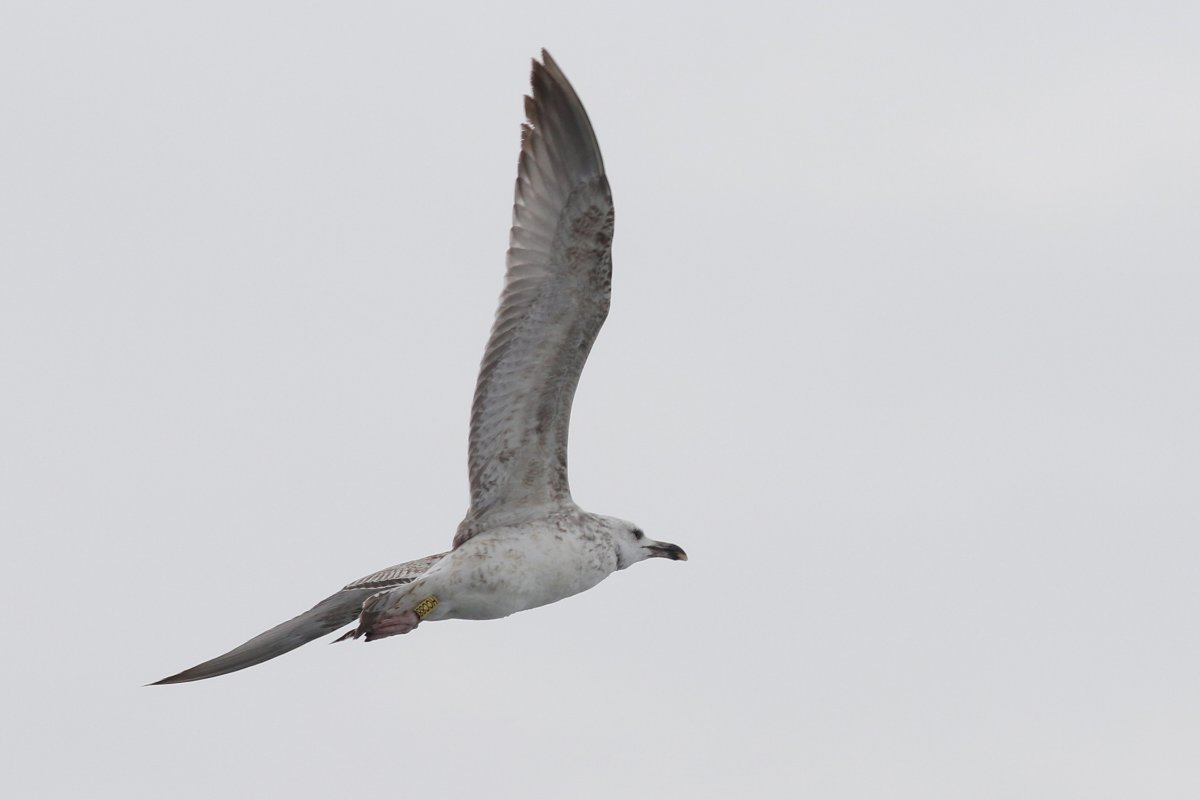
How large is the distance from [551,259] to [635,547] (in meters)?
3.52

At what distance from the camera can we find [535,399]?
2253 cm

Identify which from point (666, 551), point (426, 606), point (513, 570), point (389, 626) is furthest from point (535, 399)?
point (666, 551)

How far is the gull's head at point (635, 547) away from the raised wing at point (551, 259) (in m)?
1.89

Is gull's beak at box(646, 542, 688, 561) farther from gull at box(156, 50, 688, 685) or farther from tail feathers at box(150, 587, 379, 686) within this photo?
tail feathers at box(150, 587, 379, 686)

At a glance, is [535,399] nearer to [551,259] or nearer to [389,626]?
[551,259]

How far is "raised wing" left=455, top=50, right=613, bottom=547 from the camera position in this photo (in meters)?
22.1

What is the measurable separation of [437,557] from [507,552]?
2.00 meters

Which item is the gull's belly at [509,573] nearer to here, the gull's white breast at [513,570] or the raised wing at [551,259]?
the gull's white breast at [513,570]

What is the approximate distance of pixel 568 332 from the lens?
22.2 meters

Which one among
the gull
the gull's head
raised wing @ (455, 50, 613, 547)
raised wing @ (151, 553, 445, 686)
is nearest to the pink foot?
the gull

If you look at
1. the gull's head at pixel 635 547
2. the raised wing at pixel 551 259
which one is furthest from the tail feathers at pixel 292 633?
the raised wing at pixel 551 259

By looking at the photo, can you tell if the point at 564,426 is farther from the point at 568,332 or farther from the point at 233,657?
the point at 233,657

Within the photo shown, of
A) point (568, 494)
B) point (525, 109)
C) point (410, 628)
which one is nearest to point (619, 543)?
point (568, 494)

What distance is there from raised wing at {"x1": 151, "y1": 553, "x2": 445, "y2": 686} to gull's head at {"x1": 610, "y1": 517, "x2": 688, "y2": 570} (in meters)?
1.77
